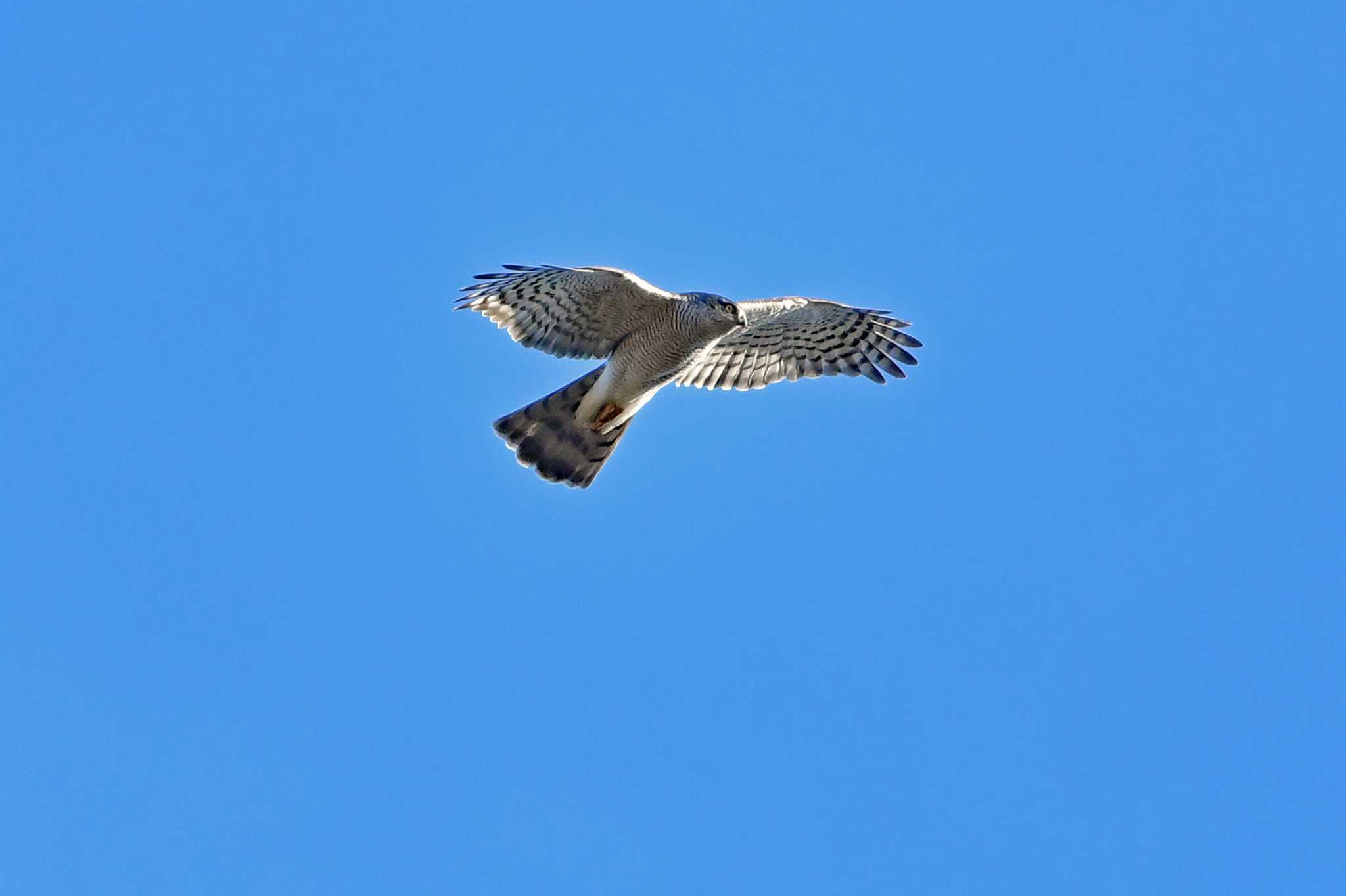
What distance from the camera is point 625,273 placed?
490 inches

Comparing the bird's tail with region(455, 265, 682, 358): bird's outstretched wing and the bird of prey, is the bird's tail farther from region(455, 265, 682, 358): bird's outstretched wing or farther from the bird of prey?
region(455, 265, 682, 358): bird's outstretched wing

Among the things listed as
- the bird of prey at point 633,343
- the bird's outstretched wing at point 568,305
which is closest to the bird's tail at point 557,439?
the bird of prey at point 633,343

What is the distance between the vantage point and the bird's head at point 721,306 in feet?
40.5

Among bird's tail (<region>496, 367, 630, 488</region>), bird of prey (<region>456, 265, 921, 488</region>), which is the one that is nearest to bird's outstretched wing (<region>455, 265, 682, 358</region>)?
bird of prey (<region>456, 265, 921, 488</region>)

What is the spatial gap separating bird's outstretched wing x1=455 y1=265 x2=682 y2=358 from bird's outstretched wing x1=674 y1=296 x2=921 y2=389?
37.8 inches

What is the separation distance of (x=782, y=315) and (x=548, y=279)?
2081 mm

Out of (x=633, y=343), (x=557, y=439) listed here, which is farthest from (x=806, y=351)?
(x=557, y=439)

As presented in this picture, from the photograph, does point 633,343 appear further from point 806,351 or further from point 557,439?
point 806,351

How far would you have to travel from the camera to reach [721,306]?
486 inches

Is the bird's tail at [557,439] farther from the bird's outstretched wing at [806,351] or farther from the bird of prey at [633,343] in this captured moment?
the bird's outstretched wing at [806,351]

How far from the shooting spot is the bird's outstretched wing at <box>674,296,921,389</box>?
45.3 ft

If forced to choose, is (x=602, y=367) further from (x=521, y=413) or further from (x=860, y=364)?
(x=860, y=364)

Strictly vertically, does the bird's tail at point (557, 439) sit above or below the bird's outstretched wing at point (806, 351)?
below

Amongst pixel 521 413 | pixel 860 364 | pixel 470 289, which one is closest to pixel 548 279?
pixel 470 289
